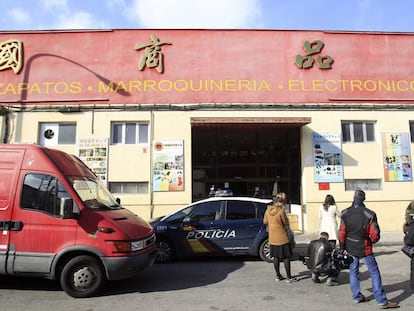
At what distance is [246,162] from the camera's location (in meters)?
14.5

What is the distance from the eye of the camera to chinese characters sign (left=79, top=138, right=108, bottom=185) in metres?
12.7

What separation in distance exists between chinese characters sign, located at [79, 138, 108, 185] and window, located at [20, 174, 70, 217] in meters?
6.77

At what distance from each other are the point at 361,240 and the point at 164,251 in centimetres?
469

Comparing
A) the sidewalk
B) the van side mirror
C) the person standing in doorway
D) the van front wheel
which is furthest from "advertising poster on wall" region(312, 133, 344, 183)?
the van side mirror

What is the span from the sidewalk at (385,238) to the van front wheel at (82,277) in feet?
23.7

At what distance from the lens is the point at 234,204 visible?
8.84 metres

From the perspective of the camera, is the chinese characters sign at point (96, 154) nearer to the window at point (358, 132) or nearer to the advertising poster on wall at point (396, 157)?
the window at point (358, 132)

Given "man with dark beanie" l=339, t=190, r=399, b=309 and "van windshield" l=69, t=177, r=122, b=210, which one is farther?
"van windshield" l=69, t=177, r=122, b=210

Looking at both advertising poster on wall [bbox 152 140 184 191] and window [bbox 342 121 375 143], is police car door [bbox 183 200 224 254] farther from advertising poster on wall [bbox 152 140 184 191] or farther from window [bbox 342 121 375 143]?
window [bbox 342 121 375 143]

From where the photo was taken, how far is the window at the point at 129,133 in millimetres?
13055

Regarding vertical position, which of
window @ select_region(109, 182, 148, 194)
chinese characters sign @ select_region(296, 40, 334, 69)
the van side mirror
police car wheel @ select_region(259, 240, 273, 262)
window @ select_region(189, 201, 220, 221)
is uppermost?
chinese characters sign @ select_region(296, 40, 334, 69)

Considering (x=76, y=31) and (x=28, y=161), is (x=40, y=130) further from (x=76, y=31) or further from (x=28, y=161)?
(x=28, y=161)

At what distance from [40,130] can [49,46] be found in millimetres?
3278

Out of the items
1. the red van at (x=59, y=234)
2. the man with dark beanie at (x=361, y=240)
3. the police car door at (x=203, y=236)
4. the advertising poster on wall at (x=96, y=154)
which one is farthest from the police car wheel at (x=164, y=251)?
the advertising poster on wall at (x=96, y=154)
